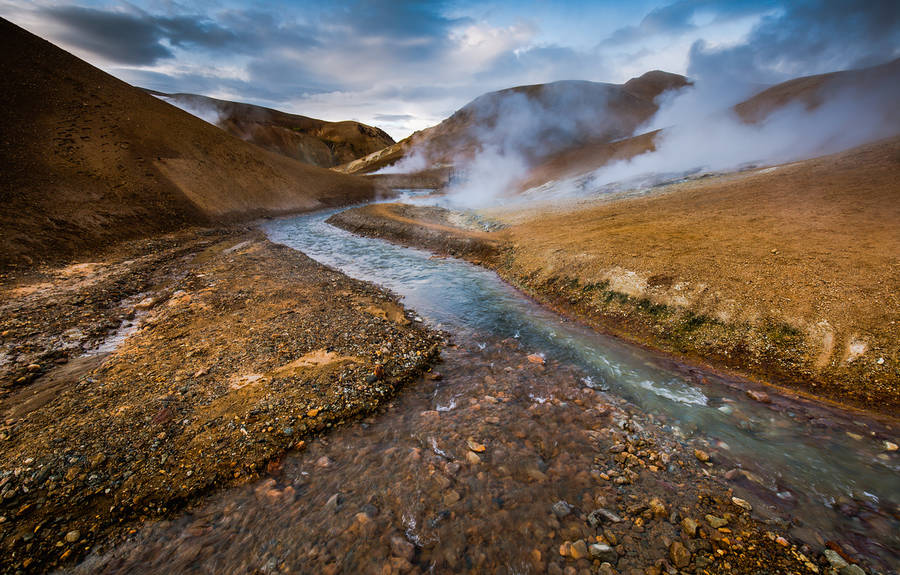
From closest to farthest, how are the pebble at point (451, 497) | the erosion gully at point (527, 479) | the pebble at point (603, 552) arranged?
1. the pebble at point (603, 552)
2. the erosion gully at point (527, 479)
3. the pebble at point (451, 497)

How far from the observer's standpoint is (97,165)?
75.6 feet

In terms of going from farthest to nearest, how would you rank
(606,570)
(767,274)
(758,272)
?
(758,272), (767,274), (606,570)

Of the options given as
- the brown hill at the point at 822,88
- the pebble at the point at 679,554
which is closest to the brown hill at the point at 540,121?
the brown hill at the point at 822,88

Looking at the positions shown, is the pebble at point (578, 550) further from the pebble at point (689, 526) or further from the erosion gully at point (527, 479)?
the pebble at point (689, 526)

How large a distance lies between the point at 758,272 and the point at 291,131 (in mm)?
127010

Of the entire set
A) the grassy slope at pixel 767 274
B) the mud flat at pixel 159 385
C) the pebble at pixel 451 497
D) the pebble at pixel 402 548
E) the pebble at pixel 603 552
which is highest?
the grassy slope at pixel 767 274

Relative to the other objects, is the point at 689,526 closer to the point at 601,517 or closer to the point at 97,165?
the point at 601,517

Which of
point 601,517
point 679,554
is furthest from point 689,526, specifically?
point 601,517

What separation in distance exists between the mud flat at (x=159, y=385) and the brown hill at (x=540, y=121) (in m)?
61.0

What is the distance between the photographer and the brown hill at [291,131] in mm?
104000

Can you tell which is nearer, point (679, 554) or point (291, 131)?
point (679, 554)

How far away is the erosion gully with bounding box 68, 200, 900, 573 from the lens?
3678mm

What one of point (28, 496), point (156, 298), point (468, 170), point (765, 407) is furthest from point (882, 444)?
point (468, 170)

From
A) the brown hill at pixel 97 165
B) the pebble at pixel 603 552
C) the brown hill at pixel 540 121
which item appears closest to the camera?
the pebble at pixel 603 552
